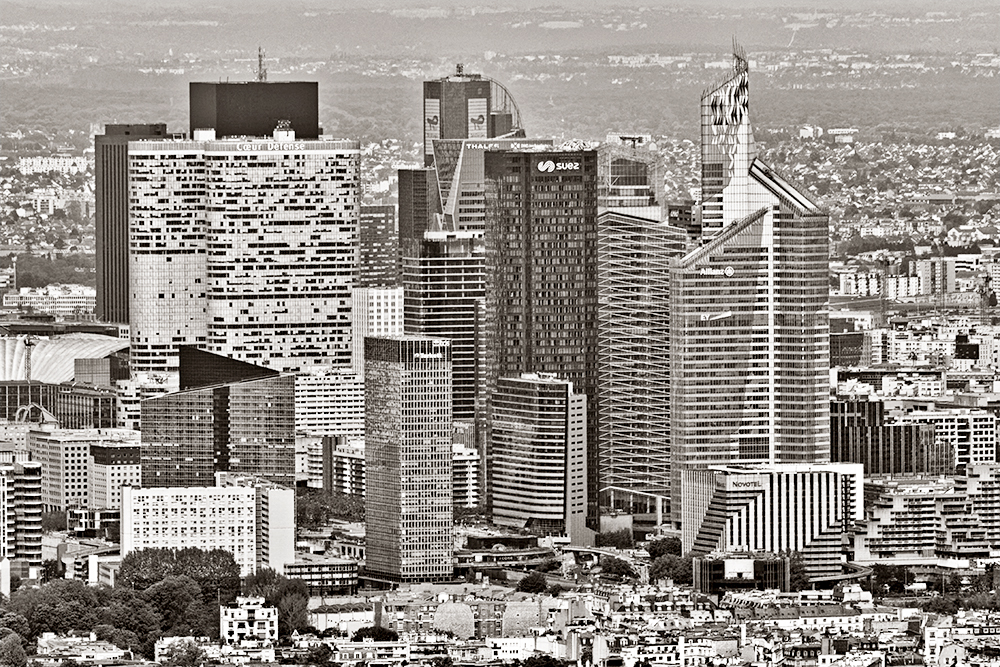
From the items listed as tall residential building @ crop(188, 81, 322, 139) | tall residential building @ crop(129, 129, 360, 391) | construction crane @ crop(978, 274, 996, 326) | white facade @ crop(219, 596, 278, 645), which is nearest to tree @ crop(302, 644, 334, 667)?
white facade @ crop(219, 596, 278, 645)

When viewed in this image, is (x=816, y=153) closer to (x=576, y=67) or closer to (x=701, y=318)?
(x=576, y=67)

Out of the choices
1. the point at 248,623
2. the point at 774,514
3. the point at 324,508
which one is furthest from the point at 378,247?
the point at 248,623

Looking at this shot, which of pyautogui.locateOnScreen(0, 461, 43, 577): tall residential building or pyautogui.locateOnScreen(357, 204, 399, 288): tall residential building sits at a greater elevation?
pyautogui.locateOnScreen(357, 204, 399, 288): tall residential building

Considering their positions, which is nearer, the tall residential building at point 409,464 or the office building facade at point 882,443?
the tall residential building at point 409,464

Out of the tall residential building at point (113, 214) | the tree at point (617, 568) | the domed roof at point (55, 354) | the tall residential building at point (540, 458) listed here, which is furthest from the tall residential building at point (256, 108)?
the tree at point (617, 568)

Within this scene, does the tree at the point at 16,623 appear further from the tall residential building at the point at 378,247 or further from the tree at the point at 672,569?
the tall residential building at the point at 378,247

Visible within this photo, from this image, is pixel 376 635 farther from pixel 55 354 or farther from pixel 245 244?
pixel 245 244

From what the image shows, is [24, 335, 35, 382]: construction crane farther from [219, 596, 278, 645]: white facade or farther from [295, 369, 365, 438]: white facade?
[219, 596, 278, 645]: white facade
